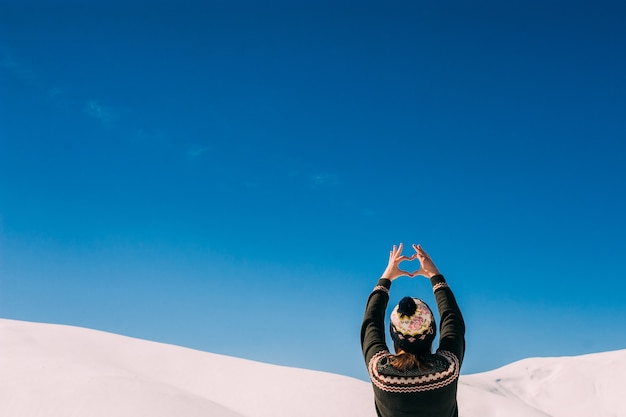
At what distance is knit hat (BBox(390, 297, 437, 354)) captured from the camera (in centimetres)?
282

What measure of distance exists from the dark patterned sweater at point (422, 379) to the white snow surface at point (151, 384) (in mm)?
24588

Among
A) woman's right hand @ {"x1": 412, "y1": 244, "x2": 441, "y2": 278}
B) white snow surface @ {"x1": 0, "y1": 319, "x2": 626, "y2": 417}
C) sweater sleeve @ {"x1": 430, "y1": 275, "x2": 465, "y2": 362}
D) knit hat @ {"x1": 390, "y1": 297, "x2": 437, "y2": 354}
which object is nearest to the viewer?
knit hat @ {"x1": 390, "y1": 297, "x2": 437, "y2": 354}

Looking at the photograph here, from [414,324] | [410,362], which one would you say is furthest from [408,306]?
[410,362]

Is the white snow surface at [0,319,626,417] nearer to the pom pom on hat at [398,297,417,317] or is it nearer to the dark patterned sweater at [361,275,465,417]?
the dark patterned sweater at [361,275,465,417]

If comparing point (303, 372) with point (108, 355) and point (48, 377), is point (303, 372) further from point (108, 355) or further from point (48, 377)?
point (48, 377)

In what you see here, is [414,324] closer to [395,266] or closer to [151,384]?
[395,266]

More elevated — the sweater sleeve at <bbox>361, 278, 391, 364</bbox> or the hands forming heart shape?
the hands forming heart shape

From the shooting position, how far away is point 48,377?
2794cm

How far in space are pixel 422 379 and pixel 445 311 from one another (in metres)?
0.50

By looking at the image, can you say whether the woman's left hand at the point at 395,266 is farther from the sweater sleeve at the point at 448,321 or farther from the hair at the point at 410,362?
the hair at the point at 410,362

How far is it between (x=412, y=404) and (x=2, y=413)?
2553 centimetres

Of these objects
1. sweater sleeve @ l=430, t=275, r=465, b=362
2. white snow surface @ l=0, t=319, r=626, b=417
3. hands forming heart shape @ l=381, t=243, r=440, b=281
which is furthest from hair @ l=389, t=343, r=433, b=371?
white snow surface @ l=0, t=319, r=626, b=417

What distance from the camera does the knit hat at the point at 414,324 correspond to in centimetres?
282

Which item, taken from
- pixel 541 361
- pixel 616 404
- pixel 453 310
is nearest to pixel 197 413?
pixel 453 310
